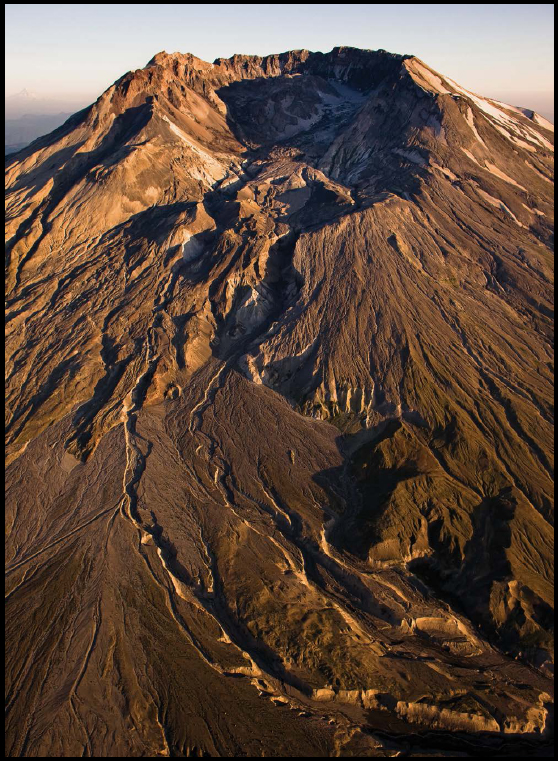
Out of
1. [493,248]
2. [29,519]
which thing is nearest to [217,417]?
[29,519]

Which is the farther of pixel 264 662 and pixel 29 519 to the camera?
pixel 29 519

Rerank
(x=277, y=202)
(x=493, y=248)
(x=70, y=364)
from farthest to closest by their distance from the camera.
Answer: (x=277, y=202)
(x=493, y=248)
(x=70, y=364)

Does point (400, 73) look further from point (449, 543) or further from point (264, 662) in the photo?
point (264, 662)

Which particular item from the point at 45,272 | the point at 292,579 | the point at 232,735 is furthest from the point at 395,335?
the point at 45,272

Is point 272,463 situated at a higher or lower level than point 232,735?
higher

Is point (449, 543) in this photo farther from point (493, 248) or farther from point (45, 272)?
point (45, 272)

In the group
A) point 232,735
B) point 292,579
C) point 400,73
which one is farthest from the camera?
point 400,73

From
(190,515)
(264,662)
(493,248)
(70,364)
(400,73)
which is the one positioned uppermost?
(400,73)
